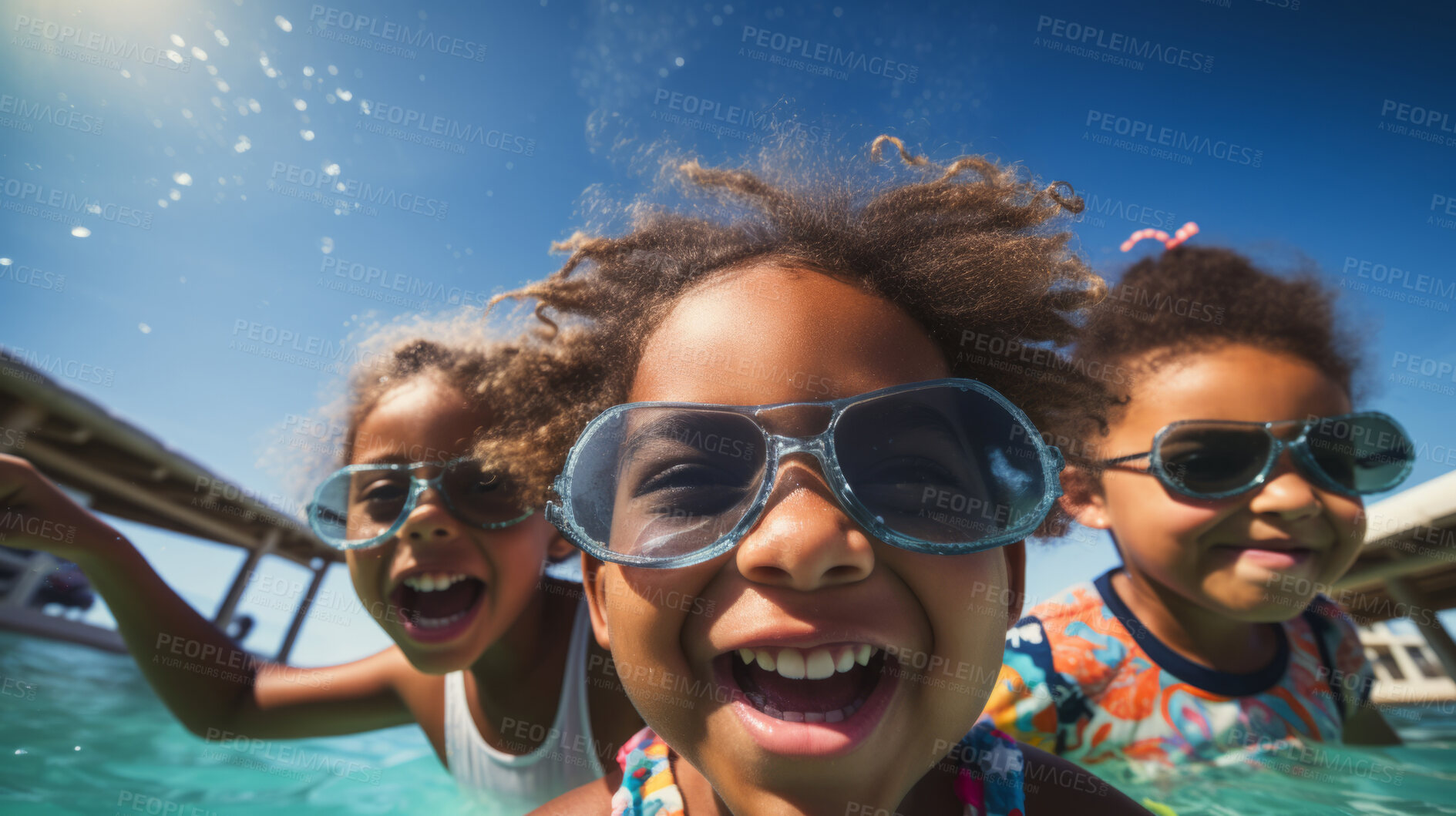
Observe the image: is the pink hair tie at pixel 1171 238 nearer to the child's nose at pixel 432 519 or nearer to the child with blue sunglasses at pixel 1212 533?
the child with blue sunglasses at pixel 1212 533

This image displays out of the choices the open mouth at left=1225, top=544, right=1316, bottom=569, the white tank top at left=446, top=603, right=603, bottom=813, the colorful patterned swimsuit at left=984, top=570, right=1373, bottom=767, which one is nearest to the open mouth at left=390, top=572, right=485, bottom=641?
the white tank top at left=446, top=603, right=603, bottom=813

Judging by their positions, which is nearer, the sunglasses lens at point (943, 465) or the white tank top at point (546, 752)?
the sunglasses lens at point (943, 465)

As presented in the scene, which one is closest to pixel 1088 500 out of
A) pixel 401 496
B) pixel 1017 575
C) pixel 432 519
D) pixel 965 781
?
pixel 1017 575

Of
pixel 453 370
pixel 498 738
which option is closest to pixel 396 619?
pixel 498 738

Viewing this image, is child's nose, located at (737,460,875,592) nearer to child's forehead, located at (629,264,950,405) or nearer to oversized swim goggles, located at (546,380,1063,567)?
oversized swim goggles, located at (546,380,1063,567)

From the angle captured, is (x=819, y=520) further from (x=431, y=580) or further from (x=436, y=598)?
(x=436, y=598)

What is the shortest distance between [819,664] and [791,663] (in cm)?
5

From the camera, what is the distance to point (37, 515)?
262cm

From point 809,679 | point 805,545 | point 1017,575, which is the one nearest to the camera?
point 805,545

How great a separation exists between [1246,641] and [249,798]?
592 centimetres

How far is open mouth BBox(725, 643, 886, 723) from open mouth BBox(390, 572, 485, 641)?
1688mm

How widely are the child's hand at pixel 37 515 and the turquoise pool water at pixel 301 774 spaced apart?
4.98 feet

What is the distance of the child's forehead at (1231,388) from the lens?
254 cm

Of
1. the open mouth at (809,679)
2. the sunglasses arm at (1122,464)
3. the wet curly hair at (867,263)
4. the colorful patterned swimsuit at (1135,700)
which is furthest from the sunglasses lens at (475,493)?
the sunglasses arm at (1122,464)
